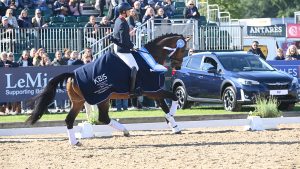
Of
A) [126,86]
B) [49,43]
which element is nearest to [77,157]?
[126,86]

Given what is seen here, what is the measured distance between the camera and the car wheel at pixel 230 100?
21058mm

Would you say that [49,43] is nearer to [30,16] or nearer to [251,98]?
[30,16]

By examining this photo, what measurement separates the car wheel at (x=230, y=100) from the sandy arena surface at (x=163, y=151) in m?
4.37

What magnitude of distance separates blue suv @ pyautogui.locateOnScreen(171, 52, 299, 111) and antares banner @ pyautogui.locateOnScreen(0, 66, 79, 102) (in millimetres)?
3488

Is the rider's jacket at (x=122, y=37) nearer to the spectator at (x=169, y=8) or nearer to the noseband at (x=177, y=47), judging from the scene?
the noseband at (x=177, y=47)

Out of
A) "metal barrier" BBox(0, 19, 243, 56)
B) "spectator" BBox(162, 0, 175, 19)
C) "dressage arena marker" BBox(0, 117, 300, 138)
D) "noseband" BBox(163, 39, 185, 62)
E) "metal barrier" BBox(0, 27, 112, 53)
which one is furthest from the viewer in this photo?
"spectator" BBox(162, 0, 175, 19)

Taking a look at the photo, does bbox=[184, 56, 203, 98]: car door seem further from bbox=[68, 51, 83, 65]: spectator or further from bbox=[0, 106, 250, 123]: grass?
bbox=[68, 51, 83, 65]: spectator

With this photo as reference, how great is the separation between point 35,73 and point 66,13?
7.63 m

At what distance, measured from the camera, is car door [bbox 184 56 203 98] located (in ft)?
73.8

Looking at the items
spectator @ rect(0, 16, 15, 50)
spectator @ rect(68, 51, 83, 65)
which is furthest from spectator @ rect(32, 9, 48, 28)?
spectator @ rect(68, 51, 83, 65)

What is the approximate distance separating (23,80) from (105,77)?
7750 mm

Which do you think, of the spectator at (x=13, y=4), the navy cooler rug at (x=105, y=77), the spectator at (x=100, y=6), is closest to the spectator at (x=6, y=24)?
the spectator at (x=13, y=4)

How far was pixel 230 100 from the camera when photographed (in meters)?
21.3

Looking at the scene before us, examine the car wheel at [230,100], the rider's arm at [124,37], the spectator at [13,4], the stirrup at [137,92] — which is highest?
the spectator at [13,4]
